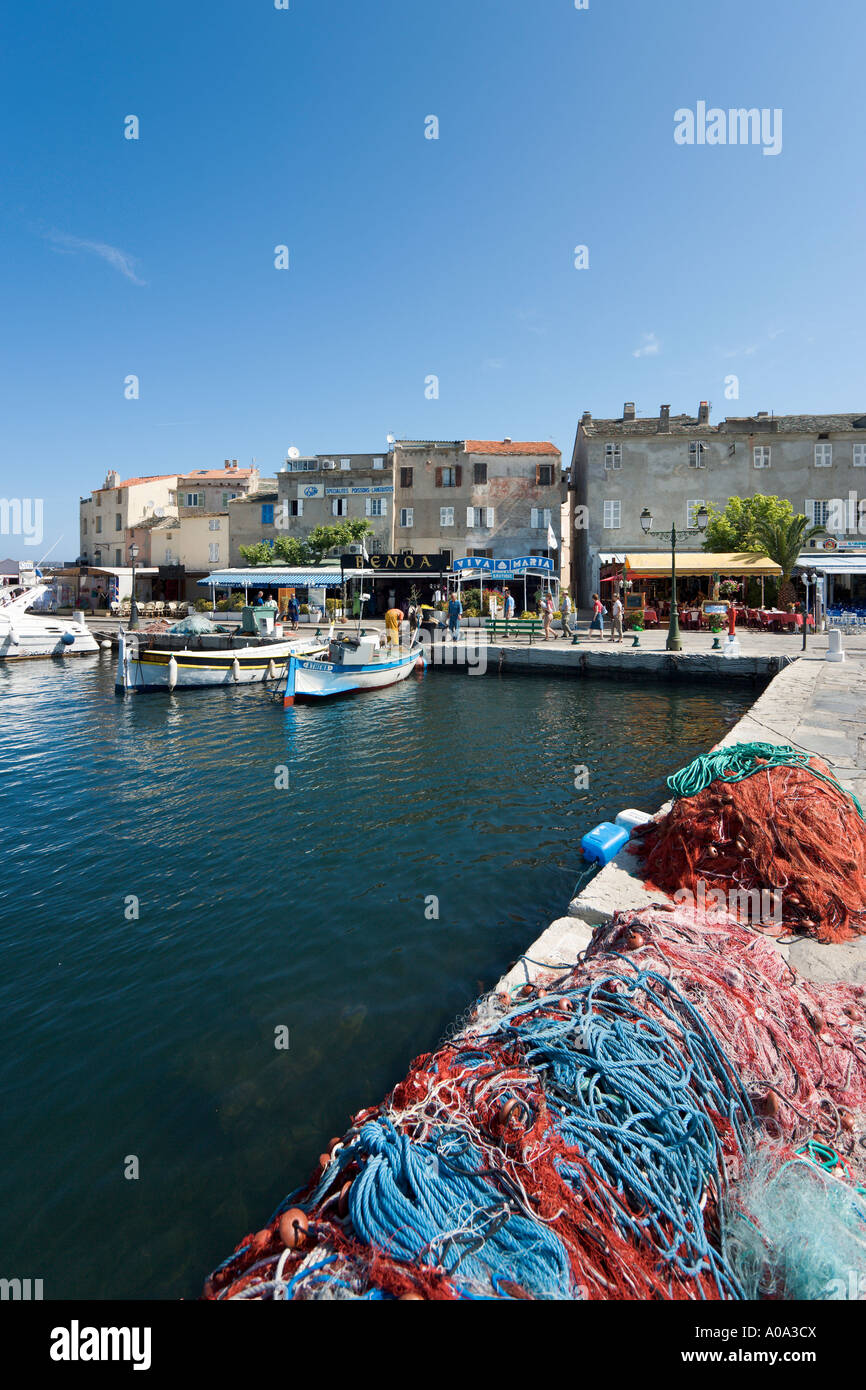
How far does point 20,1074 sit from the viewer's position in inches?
215

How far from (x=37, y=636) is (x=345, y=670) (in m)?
20.3

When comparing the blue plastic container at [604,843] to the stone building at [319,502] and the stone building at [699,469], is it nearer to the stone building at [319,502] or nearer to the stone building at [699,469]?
the stone building at [699,469]

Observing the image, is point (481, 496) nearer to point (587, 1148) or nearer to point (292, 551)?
point (292, 551)

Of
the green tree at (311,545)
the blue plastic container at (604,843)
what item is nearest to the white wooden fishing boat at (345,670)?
the blue plastic container at (604,843)

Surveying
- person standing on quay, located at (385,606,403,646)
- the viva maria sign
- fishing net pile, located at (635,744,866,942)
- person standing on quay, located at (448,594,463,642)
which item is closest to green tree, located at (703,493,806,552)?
the viva maria sign

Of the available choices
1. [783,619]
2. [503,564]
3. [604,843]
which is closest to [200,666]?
[503,564]

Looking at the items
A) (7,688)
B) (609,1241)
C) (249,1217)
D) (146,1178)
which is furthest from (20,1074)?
(7,688)

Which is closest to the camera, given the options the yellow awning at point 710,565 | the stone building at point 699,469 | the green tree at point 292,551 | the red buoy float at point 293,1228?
the red buoy float at point 293,1228

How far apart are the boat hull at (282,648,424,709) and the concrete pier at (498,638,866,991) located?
11705mm

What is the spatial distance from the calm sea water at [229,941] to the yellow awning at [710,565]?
17229mm

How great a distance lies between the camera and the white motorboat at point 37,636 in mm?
33375

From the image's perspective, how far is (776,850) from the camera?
584 cm

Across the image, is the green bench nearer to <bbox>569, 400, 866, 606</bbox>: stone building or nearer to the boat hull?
the boat hull
